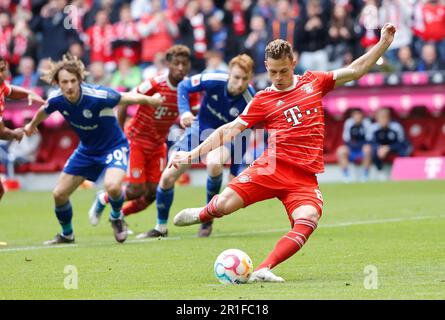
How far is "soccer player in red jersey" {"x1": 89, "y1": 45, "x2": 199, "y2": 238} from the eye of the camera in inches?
552

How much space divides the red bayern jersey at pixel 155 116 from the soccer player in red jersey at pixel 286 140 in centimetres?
463

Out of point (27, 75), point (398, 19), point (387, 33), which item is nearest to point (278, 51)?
A: point (387, 33)

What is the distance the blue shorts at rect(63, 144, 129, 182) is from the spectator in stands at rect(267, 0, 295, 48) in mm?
10765

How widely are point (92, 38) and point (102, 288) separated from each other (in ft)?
58.3

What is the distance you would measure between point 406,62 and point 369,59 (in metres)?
13.2

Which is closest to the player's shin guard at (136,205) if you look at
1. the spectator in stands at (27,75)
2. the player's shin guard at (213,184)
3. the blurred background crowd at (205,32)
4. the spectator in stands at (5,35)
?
the player's shin guard at (213,184)

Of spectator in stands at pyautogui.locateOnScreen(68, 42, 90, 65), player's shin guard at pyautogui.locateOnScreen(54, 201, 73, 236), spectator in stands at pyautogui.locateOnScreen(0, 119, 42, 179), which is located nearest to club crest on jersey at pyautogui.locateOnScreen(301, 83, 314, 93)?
player's shin guard at pyautogui.locateOnScreen(54, 201, 73, 236)

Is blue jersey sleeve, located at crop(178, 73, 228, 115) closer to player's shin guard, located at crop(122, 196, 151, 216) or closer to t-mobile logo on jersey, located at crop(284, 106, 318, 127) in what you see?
player's shin guard, located at crop(122, 196, 151, 216)

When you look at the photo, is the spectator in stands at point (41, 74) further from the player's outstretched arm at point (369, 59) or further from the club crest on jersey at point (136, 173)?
the player's outstretched arm at point (369, 59)

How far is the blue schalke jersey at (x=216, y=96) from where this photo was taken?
13137mm

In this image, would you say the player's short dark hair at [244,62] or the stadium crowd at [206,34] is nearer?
the player's short dark hair at [244,62]

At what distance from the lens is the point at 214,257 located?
428 inches

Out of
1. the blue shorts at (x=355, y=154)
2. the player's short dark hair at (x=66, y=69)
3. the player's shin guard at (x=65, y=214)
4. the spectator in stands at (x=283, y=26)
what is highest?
the spectator in stands at (x=283, y=26)
